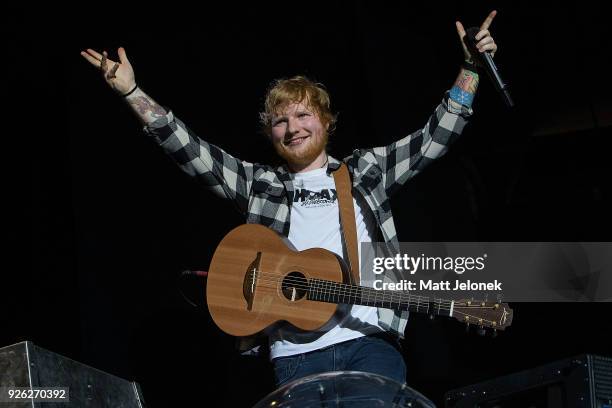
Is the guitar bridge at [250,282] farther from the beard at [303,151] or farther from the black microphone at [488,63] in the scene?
the black microphone at [488,63]

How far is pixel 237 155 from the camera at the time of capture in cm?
462

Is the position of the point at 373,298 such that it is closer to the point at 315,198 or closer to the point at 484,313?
the point at 484,313

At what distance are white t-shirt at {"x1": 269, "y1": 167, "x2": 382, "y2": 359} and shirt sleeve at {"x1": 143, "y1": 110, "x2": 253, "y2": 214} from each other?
0.23 metres

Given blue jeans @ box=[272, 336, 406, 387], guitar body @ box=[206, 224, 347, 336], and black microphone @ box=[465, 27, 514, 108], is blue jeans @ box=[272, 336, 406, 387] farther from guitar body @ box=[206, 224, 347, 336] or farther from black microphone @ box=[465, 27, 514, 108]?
black microphone @ box=[465, 27, 514, 108]

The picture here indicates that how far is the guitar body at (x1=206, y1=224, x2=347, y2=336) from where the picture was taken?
10.8 ft

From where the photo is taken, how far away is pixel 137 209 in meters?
4.47

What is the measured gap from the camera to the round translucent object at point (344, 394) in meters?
2.06

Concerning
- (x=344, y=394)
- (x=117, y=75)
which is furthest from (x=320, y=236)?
(x=344, y=394)

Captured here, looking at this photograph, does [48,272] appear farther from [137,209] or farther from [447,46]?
[447,46]

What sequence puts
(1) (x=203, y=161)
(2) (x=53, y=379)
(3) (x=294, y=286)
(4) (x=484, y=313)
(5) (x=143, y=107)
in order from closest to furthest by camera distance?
(2) (x=53, y=379) → (4) (x=484, y=313) → (3) (x=294, y=286) → (5) (x=143, y=107) → (1) (x=203, y=161)

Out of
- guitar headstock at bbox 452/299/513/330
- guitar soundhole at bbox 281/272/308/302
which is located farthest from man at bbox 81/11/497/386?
guitar headstock at bbox 452/299/513/330

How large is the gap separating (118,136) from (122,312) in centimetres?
86

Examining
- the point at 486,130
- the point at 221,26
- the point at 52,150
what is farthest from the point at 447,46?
the point at 52,150

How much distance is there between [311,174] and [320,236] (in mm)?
306
